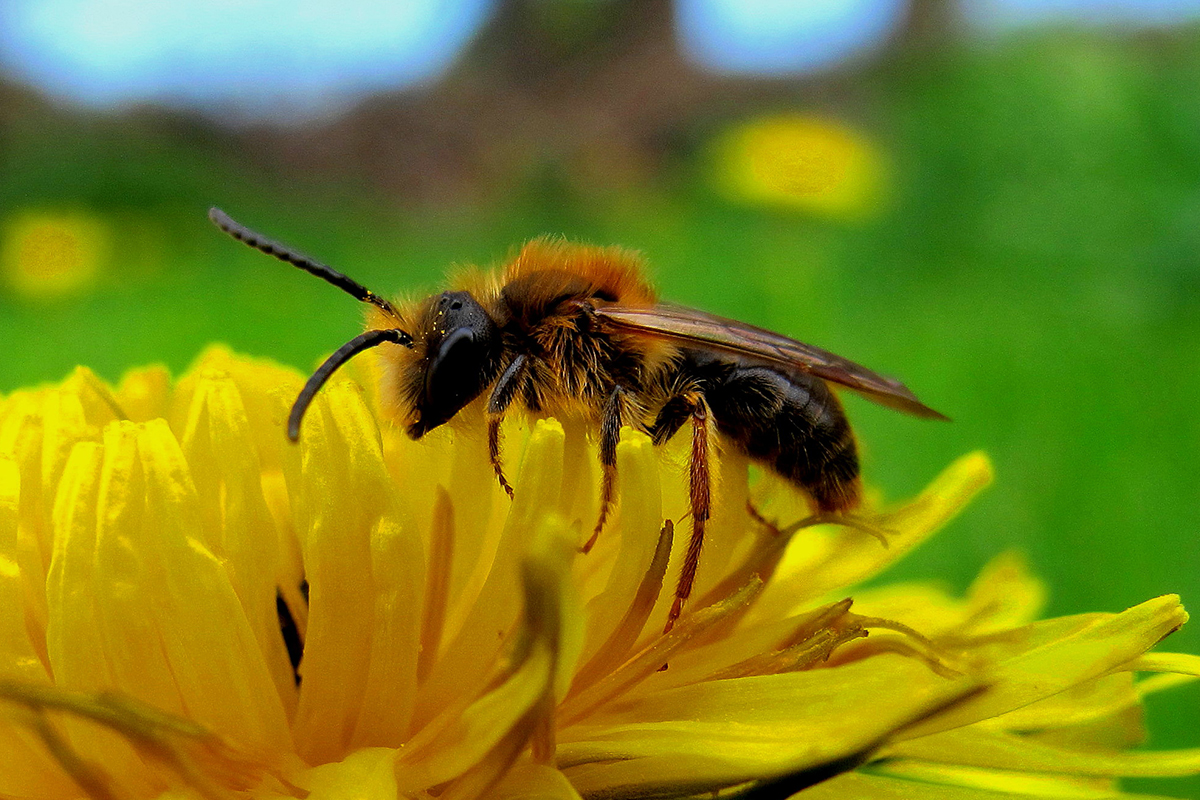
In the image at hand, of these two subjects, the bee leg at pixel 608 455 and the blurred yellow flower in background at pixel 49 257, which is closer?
the bee leg at pixel 608 455

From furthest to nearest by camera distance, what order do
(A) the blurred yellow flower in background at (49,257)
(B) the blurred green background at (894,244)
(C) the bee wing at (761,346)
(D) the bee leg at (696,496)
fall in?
(A) the blurred yellow flower in background at (49,257)
(B) the blurred green background at (894,244)
(C) the bee wing at (761,346)
(D) the bee leg at (696,496)

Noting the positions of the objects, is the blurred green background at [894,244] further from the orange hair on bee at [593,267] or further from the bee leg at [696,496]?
the bee leg at [696,496]

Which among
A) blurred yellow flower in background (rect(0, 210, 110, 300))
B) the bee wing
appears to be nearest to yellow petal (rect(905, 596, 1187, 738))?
the bee wing

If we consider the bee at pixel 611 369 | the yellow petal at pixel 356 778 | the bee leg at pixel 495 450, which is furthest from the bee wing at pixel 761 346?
the yellow petal at pixel 356 778

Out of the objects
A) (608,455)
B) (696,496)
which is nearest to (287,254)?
(608,455)

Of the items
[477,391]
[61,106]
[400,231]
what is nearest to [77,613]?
[477,391]

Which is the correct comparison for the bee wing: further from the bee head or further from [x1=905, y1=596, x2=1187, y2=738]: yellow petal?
[x1=905, y1=596, x2=1187, y2=738]: yellow petal

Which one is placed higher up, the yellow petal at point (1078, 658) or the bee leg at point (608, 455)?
the bee leg at point (608, 455)
